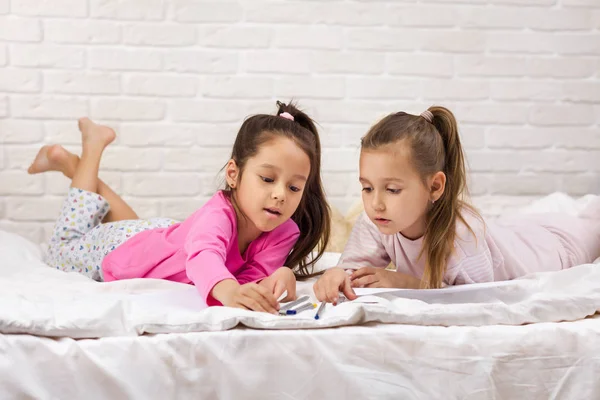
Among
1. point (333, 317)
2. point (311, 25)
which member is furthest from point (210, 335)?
point (311, 25)

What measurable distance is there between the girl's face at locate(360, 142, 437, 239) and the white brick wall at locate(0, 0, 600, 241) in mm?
1147

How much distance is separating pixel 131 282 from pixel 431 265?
66 centimetres

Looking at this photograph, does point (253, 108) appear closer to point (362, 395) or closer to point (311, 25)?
point (311, 25)

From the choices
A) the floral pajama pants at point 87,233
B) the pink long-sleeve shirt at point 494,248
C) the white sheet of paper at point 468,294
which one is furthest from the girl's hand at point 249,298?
the floral pajama pants at point 87,233

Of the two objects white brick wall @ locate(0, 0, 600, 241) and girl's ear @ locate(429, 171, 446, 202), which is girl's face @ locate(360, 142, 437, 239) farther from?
white brick wall @ locate(0, 0, 600, 241)

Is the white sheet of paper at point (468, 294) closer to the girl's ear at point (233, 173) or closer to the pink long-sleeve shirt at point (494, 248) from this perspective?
the pink long-sleeve shirt at point (494, 248)

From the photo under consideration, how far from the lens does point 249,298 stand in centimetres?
135

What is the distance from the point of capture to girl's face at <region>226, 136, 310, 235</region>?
64.1 inches

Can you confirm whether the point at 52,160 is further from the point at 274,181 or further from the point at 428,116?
the point at 428,116

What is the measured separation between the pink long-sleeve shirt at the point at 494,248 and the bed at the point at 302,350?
38 cm

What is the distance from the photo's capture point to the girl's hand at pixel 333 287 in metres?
1.45

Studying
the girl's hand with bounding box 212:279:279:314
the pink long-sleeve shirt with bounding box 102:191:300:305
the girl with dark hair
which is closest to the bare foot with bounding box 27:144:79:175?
the girl with dark hair

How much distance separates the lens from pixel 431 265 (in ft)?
5.54

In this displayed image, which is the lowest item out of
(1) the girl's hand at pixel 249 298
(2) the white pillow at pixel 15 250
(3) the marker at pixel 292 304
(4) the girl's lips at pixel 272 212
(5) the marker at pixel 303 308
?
(2) the white pillow at pixel 15 250
